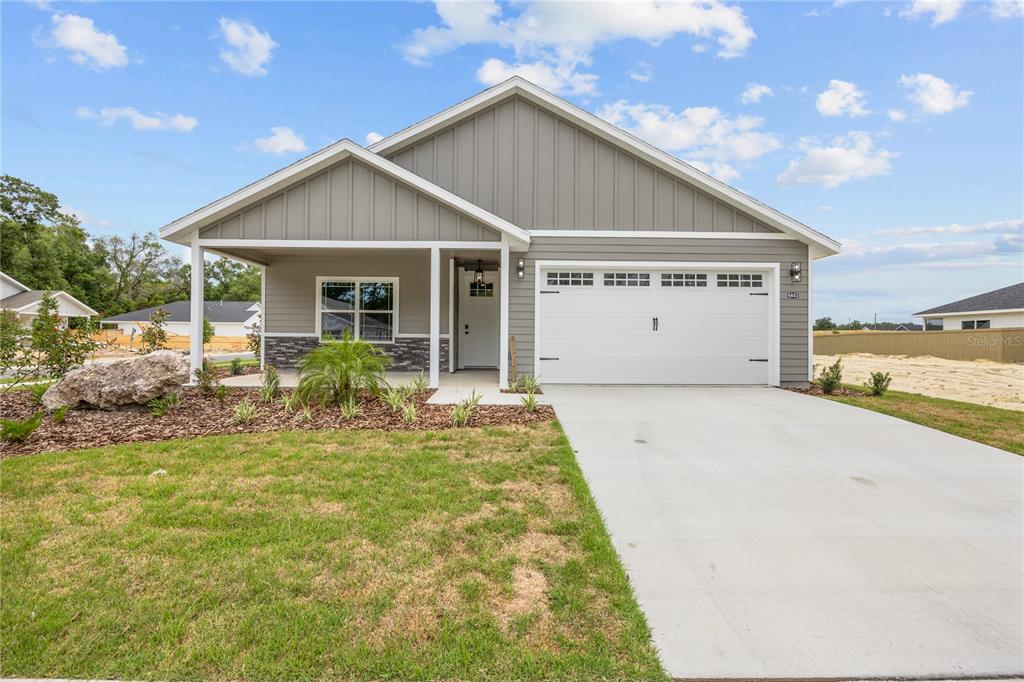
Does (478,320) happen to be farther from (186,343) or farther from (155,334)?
(186,343)

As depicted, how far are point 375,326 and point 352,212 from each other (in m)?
3.85

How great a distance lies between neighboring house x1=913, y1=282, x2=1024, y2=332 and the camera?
2561 cm

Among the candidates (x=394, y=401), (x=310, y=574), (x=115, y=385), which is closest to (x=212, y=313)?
(x=115, y=385)

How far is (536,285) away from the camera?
952cm

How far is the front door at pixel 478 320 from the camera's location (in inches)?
475

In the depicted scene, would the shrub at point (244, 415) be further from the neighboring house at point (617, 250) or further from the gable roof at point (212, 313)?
the gable roof at point (212, 313)

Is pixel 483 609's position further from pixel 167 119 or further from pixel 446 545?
pixel 167 119

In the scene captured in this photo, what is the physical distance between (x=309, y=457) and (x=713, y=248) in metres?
8.17

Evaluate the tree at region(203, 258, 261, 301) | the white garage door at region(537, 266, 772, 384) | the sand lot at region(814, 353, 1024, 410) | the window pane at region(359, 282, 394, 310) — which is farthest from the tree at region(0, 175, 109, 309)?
the sand lot at region(814, 353, 1024, 410)

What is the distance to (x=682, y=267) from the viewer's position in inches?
379

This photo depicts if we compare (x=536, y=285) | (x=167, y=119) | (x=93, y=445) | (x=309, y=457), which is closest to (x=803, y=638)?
(x=309, y=457)

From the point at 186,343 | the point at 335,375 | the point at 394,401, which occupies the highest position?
the point at 186,343

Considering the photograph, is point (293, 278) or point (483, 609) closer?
point (483, 609)

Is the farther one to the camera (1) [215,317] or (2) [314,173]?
(1) [215,317]
